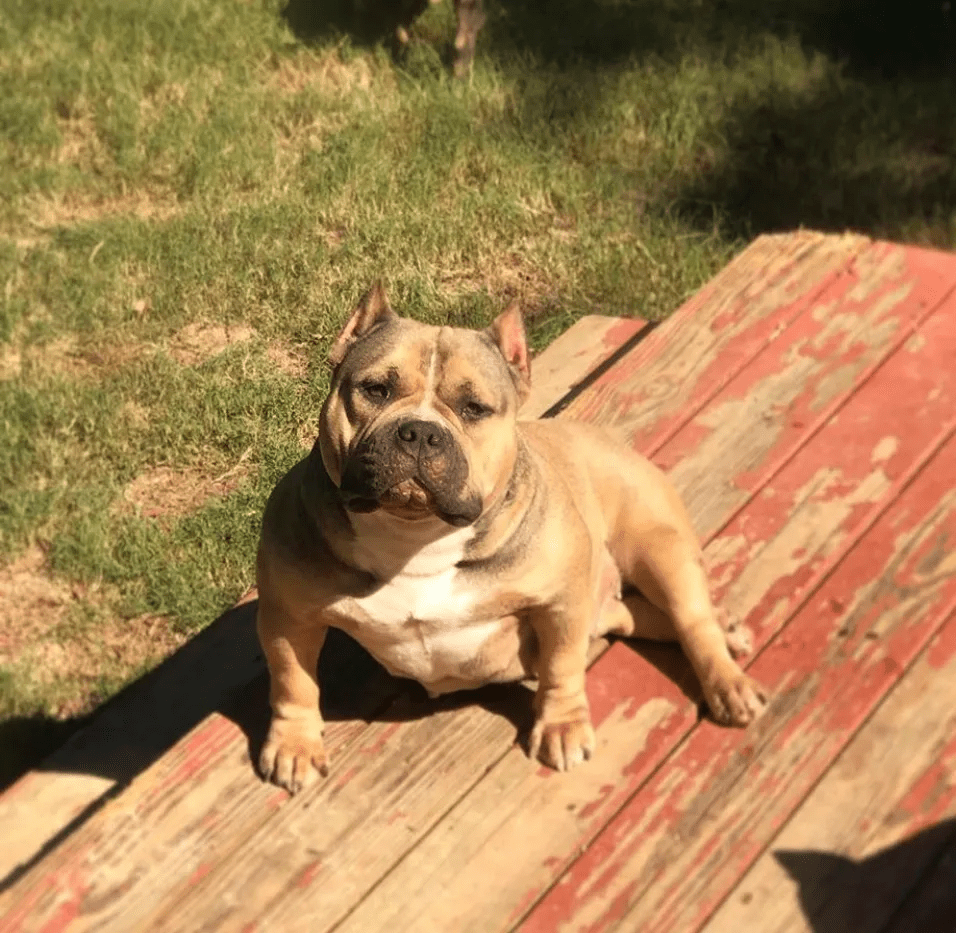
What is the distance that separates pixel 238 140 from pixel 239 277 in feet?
3.57

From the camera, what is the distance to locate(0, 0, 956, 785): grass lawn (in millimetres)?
4781

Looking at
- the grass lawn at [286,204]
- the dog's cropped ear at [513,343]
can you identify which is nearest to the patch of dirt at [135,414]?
the grass lawn at [286,204]

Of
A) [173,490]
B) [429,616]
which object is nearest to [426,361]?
[429,616]

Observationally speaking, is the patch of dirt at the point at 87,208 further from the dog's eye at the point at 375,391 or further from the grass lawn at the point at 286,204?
the dog's eye at the point at 375,391

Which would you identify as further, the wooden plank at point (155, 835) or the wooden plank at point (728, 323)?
the wooden plank at point (728, 323)

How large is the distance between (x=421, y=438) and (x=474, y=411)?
22 centimetres

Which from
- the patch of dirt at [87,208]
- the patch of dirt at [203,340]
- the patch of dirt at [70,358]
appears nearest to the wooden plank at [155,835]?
the patch of dirt at [203,340]

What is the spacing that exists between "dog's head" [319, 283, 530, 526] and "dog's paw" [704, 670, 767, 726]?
0.76m

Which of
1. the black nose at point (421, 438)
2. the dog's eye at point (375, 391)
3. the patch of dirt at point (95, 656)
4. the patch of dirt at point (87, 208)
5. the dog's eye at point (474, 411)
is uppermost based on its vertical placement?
the black nose at point (421, 438)

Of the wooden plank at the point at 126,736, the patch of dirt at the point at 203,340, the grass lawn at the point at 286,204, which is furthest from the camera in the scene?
the patch of dirt at the point at 203,340

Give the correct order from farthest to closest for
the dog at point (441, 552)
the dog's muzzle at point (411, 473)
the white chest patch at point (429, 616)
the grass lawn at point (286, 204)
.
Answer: the grass lawn at point (286, 204), the white chest patch at point (429, 616), the dog at point (441, 552), the dog's muzzle at point (411, 473)

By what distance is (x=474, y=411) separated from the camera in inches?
117

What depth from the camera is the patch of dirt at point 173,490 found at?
16.0 feet

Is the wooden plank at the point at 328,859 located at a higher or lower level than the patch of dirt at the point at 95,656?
higher
